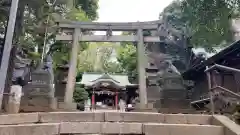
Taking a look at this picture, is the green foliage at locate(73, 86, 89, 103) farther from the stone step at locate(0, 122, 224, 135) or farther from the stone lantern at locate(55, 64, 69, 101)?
the stone step at locate(0, 122, 224, 135)

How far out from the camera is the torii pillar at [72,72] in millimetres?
10613

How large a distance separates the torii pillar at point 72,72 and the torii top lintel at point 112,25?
0.31 m

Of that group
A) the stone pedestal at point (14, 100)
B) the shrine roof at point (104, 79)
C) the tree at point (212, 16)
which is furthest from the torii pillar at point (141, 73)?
the shrine roof at point (104, 79)

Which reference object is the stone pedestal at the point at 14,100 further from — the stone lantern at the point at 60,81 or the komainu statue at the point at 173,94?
the stone lantern at the point at 60,81

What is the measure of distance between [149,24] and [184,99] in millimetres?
4664

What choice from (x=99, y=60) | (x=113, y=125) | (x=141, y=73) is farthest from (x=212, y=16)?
(x=99, y=60)

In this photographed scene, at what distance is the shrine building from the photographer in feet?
72.2

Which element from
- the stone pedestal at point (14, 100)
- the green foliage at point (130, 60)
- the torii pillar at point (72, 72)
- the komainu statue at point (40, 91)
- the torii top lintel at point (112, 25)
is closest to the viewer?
the stone pedestal at point (14, 100)

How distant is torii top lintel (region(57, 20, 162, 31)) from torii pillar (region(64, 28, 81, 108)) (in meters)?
0.31

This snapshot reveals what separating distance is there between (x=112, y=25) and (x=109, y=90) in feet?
37.1

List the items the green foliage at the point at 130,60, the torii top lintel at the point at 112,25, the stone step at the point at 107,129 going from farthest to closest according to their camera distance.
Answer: the green foliage at the point at 130,60 → the torii top lintel at the point at 112,25 → the stone step at the point at 107,129

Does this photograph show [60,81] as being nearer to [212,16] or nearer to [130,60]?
[212,16]

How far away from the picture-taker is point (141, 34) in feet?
39.4

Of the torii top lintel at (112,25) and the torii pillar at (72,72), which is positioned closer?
the torii pillar at (72,72)
